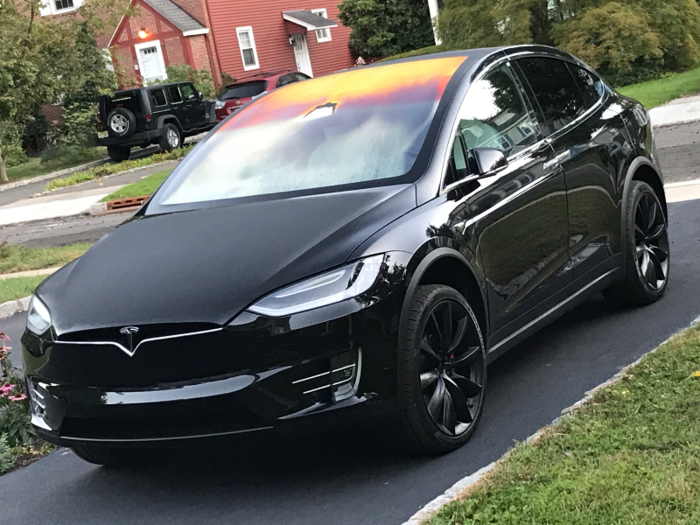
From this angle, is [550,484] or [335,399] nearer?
[550,484]

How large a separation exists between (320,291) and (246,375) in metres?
0.42

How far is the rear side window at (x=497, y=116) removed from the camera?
4.91 m

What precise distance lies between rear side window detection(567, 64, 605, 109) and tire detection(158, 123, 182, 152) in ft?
75.7

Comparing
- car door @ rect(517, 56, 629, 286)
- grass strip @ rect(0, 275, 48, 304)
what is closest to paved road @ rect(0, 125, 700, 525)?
car door @ rect(517, 56, 629, 286)

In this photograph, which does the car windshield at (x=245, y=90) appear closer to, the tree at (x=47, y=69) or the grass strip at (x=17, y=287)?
the tree at (x=47, y=69)

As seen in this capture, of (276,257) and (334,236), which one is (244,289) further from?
A: (334,236)

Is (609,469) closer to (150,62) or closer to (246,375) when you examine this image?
(246,375)

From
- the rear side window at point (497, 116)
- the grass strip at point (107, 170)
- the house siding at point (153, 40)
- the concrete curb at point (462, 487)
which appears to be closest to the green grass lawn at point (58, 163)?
the grass strip at point (107, 170)

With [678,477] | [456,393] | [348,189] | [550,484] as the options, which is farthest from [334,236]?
[678,477]

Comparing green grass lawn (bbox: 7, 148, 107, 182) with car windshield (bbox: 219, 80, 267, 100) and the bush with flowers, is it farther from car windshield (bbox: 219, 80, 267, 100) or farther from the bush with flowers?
the bush with flowers

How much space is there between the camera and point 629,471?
3.52 meters

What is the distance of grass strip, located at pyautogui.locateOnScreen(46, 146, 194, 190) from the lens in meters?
24.6

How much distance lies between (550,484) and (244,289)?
4.36 ft

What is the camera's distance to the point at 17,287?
35.0 ft
